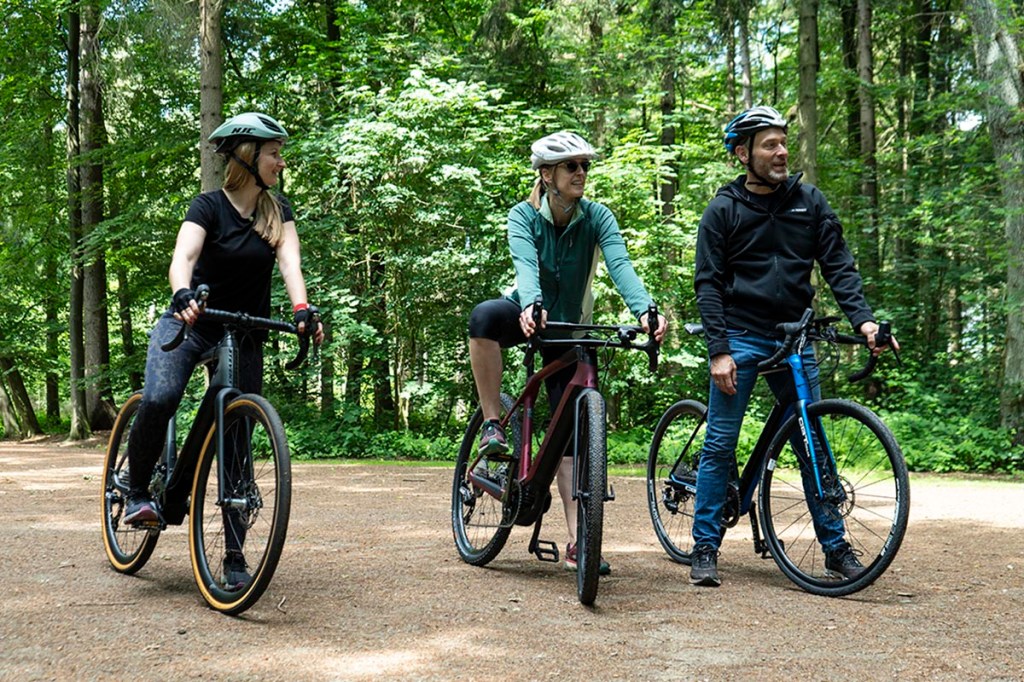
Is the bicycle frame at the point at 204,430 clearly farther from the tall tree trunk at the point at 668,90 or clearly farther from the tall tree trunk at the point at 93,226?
the tall tree trunk at the point at 93,226

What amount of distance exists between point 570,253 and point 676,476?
1.43 m

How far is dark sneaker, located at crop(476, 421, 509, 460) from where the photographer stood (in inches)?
185

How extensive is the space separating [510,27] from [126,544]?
15109 millimetres

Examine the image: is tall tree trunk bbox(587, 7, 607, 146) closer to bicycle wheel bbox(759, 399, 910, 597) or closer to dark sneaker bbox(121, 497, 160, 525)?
bicycle wheel bbox(759, 399, 910, 597)

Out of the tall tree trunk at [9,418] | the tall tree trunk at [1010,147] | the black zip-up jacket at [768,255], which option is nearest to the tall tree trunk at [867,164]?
the tall tree trunk at [1010,147]

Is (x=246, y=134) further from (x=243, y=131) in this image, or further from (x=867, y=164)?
(x=867, y=164)

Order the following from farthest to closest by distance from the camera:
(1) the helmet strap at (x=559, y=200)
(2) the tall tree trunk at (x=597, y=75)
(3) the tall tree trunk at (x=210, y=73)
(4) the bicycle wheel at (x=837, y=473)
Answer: (2) the tall tree trunk at (x=597, y=75)
(3) the tall tree trunk at (x=210, y=73)
(1) the helmet strap at (x=559, y=200)
(4) the bicycle wheel at (x=837, y=473)

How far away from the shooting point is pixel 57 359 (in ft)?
85.6

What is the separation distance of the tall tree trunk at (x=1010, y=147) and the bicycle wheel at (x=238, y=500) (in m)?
10.9

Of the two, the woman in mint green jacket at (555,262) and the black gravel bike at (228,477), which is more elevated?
the woman in mint green jacket at (555,262)

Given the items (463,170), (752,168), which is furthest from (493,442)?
(463,170)

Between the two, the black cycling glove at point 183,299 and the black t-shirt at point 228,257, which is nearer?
the black cycling glove at point 183,299

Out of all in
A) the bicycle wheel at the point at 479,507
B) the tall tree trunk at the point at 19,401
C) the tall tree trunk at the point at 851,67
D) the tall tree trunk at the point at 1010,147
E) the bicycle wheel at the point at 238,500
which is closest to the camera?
the bicycle wheel at the point at 238,500

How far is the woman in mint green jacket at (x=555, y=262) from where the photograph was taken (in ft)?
15.1
